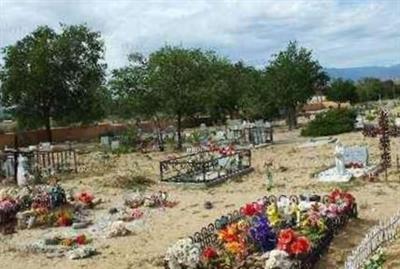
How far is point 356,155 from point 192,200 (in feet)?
24.7

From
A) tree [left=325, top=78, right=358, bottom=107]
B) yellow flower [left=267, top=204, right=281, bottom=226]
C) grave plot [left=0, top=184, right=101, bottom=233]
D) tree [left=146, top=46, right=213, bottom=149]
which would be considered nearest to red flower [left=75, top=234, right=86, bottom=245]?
grave plot [left=0, top=184, right=101, bottom=233]

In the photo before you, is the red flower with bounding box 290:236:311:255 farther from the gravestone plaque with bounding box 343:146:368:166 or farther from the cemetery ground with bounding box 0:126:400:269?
the gravestone plaque with bounding box 343:146:368:166

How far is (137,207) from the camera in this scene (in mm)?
20125

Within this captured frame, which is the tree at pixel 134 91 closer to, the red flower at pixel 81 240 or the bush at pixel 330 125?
the bush at pixel 330 125

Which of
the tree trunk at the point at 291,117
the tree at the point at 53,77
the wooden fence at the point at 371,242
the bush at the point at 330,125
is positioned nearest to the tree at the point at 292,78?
the tree trunk at the point at 291,117

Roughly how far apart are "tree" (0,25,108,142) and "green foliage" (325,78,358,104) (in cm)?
5365

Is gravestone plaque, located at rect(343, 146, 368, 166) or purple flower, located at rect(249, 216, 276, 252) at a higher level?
gravestone plaque, located at rect(343, 146, 368, 166)

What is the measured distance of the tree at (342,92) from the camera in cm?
10256

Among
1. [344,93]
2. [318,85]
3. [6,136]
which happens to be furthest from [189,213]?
[344,93]

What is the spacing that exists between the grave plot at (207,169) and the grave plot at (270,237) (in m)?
8.65

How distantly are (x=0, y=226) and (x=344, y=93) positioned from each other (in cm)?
8893

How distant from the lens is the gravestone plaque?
2514cm

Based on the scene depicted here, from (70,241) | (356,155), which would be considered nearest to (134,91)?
(356,155)

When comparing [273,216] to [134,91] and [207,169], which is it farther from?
[134,91]
